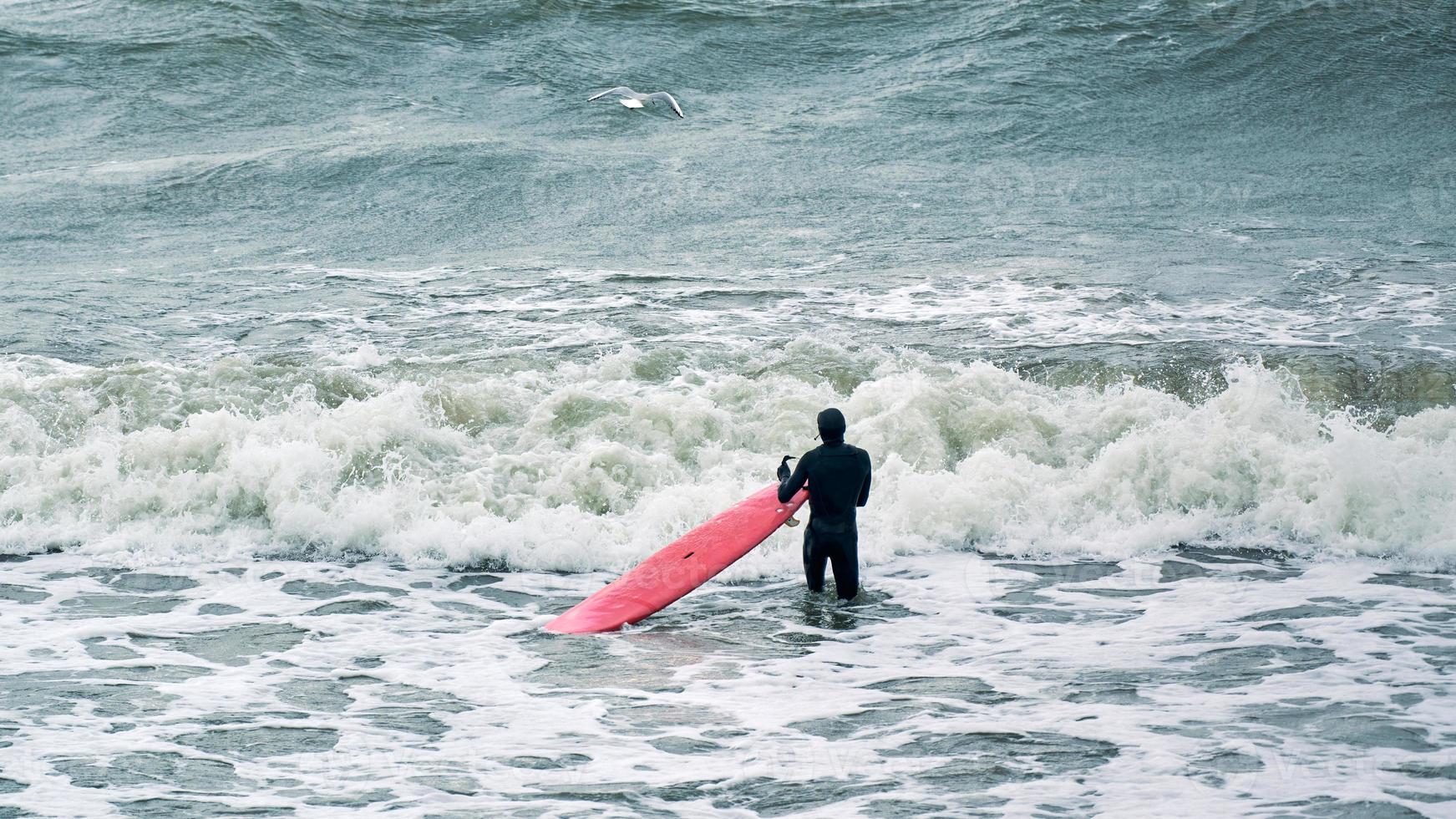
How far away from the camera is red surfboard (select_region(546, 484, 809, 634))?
729cm

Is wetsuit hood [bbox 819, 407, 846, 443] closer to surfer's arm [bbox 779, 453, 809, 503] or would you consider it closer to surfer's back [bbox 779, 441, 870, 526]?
surfer's back [bbox 779, 441, 870, 526]

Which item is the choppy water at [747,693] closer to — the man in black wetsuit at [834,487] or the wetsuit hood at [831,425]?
the man in black wetsuit at [834,487]

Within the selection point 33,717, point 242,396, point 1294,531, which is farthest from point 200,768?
point 1294,531

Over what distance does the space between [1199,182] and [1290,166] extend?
140 centimetres

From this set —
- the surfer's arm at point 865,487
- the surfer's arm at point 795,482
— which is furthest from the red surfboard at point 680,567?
the surfer's arm at point 865,487

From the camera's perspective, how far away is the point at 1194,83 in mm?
19359

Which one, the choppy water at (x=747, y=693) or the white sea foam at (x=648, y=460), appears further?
the white sea foam at (x=648, y=460)

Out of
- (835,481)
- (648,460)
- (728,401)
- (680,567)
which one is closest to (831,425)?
(835,481)

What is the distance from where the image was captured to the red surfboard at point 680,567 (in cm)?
729

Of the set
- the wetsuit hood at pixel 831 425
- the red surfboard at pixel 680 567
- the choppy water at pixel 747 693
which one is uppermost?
the wetsuit hood at pixel 831 425

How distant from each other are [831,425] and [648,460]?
8.26ft

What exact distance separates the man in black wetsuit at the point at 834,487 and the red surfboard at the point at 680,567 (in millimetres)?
151

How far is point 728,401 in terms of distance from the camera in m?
10.6

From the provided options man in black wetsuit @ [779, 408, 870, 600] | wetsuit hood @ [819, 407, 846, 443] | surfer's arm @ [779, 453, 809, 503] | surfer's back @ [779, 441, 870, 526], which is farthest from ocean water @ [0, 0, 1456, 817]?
wetsuit hood @ [819, 407, 846, 443]
